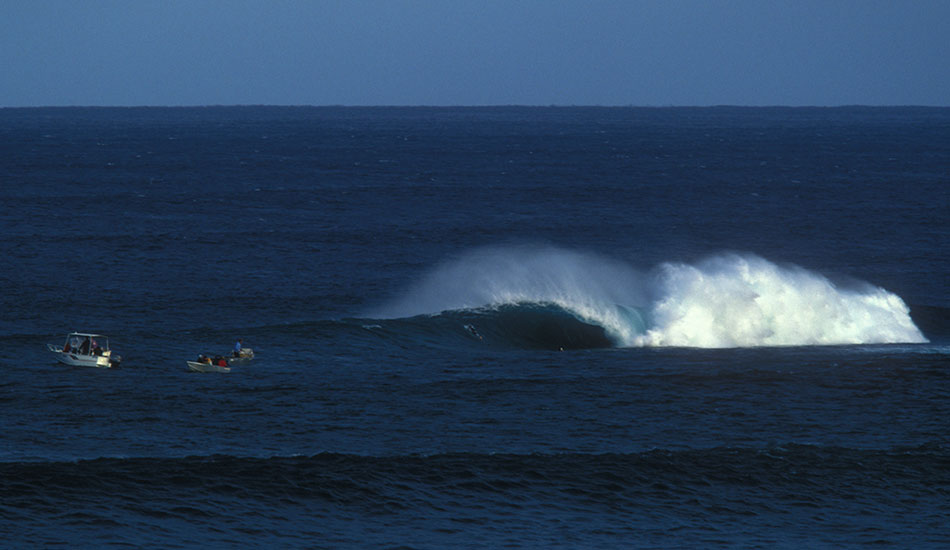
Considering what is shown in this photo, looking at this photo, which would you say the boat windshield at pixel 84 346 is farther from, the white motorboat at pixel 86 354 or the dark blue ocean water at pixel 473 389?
the dark blue ocean water at pixel 473 389

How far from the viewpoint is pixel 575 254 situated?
309 ft

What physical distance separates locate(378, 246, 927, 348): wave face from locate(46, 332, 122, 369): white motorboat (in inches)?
769

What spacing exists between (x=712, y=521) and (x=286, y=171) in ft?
476

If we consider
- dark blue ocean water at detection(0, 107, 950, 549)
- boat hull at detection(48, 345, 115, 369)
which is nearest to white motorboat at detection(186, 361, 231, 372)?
dark blue ocean water at detection(0, 107, 950, 549)

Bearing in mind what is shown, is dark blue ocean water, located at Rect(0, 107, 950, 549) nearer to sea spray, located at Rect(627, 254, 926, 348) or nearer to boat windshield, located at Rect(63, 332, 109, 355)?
sea spray, located at Rect(627, 254, 926, 348)

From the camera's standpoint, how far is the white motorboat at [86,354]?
173 feet

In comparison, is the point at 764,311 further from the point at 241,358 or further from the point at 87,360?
the point at 87,360

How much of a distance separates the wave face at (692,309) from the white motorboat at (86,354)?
19.5 m

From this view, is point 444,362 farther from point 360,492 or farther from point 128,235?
point 128,235

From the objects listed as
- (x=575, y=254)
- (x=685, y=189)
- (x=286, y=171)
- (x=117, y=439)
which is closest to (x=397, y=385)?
(x=117, y=439)

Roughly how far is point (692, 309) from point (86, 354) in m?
33.5

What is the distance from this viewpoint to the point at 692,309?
220 feet

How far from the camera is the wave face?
64.6 meters

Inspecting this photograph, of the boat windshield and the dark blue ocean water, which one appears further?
the boat windshield
